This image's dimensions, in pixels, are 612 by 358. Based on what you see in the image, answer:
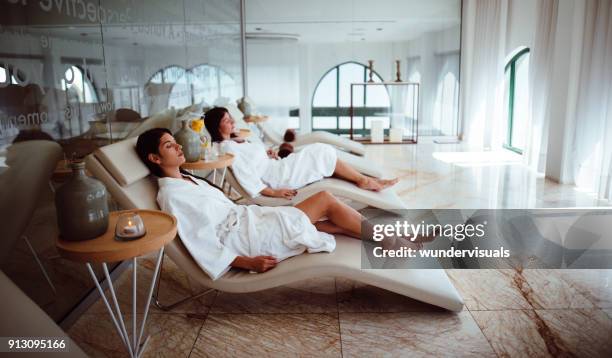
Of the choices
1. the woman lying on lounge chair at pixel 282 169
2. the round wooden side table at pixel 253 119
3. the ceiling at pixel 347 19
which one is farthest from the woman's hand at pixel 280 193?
the ceiling at pixel 347 19

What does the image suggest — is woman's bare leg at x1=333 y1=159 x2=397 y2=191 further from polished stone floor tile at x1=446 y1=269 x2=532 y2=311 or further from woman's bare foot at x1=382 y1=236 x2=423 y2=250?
woman's bare foot at x1=382 y1=236 x2=423 y2=250

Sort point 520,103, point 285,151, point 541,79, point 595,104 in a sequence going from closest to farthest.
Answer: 1. point 595,104
2. point 285,151
3. point 541,79
4. point 520,103

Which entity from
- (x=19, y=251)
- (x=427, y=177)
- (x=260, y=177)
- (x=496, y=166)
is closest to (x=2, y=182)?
(x=19, y=251)

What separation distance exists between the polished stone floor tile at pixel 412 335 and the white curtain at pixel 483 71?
5.71 metres

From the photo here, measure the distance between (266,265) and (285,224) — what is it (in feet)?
0.74

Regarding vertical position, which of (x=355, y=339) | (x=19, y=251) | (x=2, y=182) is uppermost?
(x=2, y=182)

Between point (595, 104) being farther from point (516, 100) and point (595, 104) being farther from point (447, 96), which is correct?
point (447, 96)

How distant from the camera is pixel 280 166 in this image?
4012 mm

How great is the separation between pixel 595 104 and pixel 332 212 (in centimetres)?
325

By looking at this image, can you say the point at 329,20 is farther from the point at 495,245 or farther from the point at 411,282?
the point at 411,282

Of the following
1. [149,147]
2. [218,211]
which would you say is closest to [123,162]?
[149,147]

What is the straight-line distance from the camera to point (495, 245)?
11.3 feet

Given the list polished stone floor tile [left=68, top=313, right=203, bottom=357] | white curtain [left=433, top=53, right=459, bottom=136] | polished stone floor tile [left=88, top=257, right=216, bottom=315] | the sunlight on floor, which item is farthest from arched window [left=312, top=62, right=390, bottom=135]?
polished stone floor tile [left=68, top=313, right=203, bottom=357]

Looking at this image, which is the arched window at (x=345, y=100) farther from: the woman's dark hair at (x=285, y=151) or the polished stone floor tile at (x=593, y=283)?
the polished stone floor tile at (x=593, y=283)
